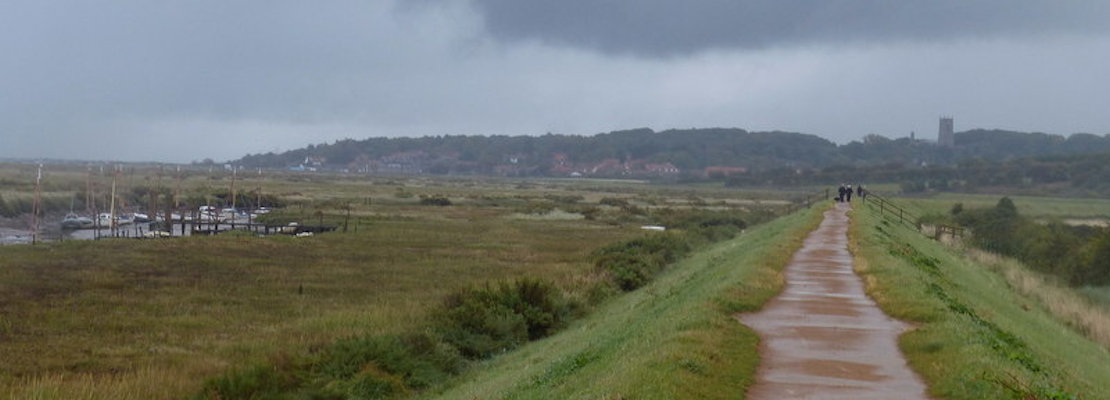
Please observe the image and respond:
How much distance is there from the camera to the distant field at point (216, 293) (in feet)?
60.4

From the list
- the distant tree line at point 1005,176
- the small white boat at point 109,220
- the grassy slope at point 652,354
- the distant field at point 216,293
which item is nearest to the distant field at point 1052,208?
the distant tree line at point 1005,176

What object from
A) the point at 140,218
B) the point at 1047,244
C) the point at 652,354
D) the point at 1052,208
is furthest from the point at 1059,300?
the point at 1052,208

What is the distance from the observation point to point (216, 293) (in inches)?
1159

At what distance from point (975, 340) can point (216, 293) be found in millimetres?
21162

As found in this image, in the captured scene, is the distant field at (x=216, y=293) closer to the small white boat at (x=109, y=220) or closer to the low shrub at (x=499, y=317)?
the low shrub at (x=499, y=317)

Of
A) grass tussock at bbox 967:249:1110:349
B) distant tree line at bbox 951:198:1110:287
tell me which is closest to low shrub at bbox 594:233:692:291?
grass tussock at bbox 967:249:1110:349

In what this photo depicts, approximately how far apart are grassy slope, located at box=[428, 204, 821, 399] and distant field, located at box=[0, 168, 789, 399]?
4124 mm

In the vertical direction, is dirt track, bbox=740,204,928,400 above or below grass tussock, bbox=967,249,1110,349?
above

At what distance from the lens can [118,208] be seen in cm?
8231

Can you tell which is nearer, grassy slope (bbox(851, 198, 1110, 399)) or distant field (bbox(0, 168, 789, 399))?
grassy slope (bbox(851, 198, 1110, 399))

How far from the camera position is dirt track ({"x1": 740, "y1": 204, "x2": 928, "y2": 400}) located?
10.8 meters

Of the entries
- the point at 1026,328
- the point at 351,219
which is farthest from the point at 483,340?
the point at 351,219

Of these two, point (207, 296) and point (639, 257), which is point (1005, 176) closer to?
point (639, 257)

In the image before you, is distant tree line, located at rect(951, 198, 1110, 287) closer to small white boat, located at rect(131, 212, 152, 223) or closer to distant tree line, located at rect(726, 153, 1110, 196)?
small white boat, located at rect(131, 212, 152, 223)
